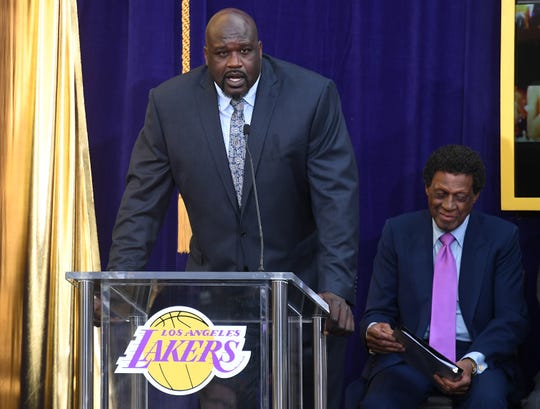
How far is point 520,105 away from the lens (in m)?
4.39

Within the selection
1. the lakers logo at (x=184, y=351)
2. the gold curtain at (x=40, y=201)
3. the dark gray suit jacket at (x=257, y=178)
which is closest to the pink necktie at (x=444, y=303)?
the dark gray suit jacket at (x=257, y=178)

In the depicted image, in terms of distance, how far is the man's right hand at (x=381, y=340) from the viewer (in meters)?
3.80

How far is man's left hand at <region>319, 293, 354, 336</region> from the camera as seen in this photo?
2.80 m

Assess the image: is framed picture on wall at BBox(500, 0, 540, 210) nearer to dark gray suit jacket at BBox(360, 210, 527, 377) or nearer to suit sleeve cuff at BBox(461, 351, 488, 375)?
dark gray suit jacket at BBox(360, 210, 527, 377)

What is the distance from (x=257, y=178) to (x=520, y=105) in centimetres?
160

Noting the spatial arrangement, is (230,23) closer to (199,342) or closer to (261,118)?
(261,118)

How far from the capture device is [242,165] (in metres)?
3.23

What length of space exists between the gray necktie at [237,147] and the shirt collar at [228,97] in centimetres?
2

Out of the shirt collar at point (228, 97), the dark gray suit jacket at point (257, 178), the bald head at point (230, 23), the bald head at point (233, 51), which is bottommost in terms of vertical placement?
the dark gray suit jacket at point (257, 178)

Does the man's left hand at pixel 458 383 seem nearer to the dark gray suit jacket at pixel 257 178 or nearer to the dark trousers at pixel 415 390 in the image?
Answer: the dark trousers at pixel 415 390

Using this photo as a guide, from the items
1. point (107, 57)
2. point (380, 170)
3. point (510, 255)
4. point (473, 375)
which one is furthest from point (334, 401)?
point (107, 57)

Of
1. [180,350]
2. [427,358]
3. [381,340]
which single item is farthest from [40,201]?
[180,350]

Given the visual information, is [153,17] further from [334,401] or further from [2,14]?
[334,401]

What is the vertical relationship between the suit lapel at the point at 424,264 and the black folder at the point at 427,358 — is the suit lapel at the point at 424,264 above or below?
above
